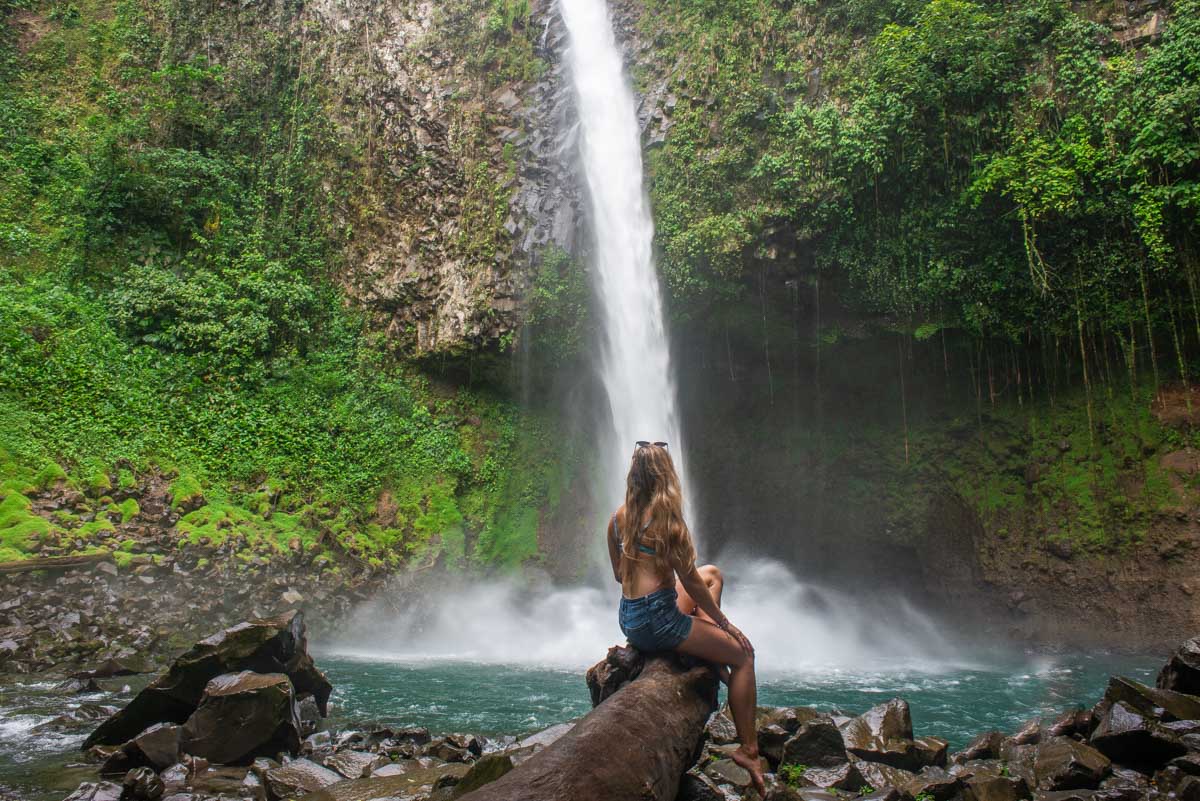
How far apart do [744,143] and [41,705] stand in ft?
43.5

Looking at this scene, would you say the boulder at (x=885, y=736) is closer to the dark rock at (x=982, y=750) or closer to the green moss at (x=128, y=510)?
the dark rock at (x=982, y=750)

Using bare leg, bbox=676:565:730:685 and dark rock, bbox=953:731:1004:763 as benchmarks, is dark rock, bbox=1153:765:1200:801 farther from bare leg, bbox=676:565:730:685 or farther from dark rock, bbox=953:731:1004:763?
bare leg, bbox=676:565:730:685

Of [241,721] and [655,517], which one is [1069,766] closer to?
[655,517]

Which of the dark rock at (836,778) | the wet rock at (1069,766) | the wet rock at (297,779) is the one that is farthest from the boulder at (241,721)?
the wet rock at (1069,766)

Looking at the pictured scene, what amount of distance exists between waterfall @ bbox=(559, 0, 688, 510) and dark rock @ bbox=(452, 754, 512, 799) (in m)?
10.6

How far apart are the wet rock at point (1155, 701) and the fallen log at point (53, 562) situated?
38.1 ft

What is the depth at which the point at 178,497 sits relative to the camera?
11320 millimetres

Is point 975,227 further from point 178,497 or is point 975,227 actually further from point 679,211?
point 178,497

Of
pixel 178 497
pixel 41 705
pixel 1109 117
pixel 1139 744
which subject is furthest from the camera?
pixel 178 497

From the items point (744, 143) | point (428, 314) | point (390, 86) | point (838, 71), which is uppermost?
point (390, 86)

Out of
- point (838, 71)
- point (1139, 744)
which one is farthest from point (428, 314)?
point (1139, 744)

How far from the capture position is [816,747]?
14.6 feet

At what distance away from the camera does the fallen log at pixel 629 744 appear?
7.59 ft

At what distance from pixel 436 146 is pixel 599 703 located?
1555cm
